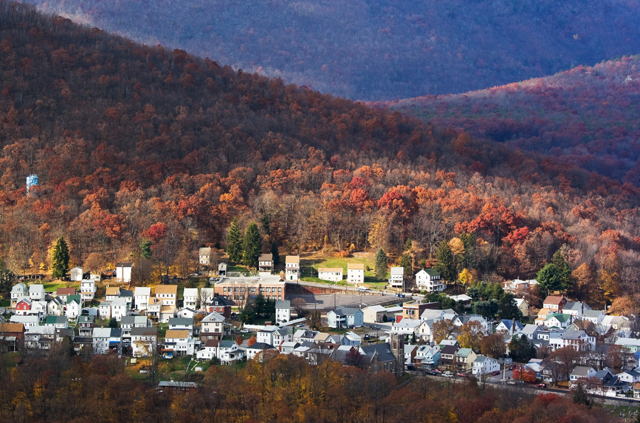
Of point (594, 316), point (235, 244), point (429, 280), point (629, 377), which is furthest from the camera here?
point (235, 244)

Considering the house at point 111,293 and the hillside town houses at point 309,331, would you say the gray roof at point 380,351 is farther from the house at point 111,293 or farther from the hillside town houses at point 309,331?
the house at point 111,293

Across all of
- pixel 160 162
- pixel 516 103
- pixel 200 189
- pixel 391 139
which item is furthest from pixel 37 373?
pixel 516 103

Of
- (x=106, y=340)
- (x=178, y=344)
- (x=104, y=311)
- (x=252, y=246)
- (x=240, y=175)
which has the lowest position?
(x=178, y=344)

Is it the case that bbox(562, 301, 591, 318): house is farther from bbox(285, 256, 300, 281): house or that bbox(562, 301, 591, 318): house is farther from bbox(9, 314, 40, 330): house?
bbox(9, 314, 40, 330): house

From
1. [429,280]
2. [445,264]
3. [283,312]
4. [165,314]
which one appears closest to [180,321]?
[165,314]

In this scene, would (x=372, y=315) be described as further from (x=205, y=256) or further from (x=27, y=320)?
(x=27, y=320)

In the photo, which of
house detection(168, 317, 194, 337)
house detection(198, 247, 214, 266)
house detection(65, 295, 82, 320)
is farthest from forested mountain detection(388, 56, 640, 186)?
house detection(65, 295, 82, 320)

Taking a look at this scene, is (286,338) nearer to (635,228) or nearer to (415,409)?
(415,409)
